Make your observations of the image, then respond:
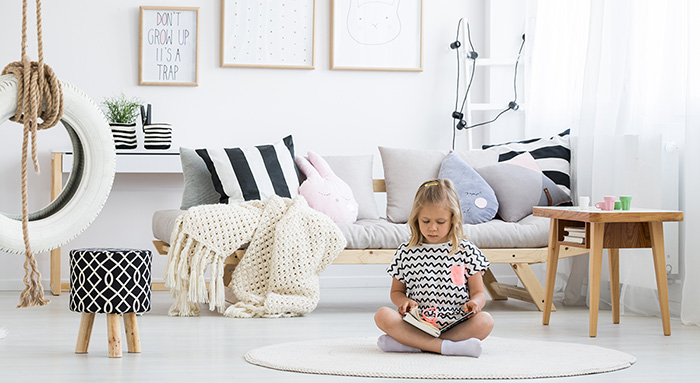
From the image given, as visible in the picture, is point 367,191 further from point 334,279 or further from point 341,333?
point 341,333

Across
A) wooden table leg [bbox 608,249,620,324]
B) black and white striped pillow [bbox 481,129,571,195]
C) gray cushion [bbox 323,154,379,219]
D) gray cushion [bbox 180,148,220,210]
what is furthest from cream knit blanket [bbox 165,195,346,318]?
black and white striped pillow [bbox 481,129,571,195]

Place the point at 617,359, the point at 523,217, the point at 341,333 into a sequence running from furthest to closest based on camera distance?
the point at 523,217, the point at 341,333, the point at 617,359

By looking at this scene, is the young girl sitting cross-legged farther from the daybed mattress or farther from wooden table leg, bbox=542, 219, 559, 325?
the daybed mattress

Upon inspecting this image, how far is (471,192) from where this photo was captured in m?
3.76

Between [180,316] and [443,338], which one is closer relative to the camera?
[443,338]

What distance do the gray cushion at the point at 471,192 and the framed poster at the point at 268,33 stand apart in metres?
1.03

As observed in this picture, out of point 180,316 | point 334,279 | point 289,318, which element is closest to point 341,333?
point 289,318

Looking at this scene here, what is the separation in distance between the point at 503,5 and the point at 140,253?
286 centimetres

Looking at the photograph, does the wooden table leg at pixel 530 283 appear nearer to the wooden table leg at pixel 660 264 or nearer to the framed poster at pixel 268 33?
the wooden table leg at pixel 660 264

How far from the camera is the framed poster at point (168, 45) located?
14.1 feet

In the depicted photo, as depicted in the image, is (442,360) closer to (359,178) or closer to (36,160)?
(36,160)

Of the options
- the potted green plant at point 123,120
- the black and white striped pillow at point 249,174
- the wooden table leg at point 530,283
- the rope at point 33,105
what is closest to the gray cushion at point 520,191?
the wooden table leg at point 530,283

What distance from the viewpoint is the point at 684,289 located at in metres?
3.11

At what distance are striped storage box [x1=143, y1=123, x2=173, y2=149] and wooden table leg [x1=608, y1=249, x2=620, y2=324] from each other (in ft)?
6.99
